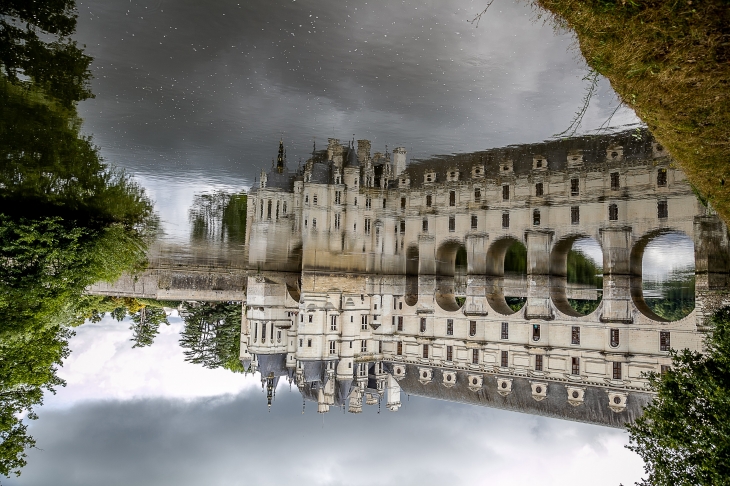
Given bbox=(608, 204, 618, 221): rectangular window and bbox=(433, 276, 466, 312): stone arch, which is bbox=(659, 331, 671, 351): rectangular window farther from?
bbox=(433, 276, 466, 312): stone arch

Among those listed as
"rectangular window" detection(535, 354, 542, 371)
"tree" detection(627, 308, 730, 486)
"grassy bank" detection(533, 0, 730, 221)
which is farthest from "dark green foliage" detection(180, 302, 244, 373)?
"grassy bank" detection(533, 0, 730, 221)

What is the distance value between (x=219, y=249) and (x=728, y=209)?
24521 millimetres

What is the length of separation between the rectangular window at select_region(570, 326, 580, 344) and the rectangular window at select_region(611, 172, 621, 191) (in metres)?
7.29

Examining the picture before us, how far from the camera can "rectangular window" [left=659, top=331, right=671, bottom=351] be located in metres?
20.1

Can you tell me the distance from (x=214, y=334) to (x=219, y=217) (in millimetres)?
16612

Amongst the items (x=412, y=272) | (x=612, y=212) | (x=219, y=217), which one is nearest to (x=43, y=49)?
(x=219, y=217)

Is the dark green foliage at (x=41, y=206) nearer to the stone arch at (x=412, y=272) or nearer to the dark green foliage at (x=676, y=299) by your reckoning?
the stone arch at (x=412, y=272)

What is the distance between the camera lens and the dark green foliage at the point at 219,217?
82.9ft

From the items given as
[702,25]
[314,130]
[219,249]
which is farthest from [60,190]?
[702,25]

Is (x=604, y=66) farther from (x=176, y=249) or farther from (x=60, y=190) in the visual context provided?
(x=176, y=249)

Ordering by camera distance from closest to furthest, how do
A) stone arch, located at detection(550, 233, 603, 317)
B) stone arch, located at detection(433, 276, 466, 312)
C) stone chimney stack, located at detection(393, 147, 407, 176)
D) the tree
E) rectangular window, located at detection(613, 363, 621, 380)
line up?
the tree
rectangular window, located at detection(613, 363, 621, 380)
stone arch, located at detection(550, 233, 603, 317)
stone chimney stack, located at detection(393, 147, 407, 176)
stone arch, located at detection(433, 276, 466, 312)

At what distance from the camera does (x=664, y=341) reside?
20.2m

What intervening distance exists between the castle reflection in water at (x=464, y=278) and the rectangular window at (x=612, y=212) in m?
0.06

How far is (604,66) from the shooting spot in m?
6.32
